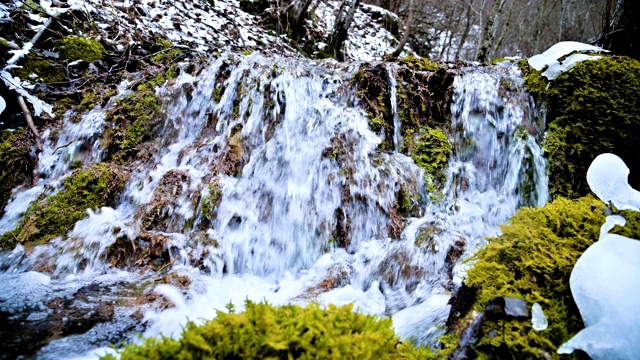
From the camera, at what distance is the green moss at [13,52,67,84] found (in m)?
4.54

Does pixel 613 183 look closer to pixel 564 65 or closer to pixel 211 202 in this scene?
pixel 564 65

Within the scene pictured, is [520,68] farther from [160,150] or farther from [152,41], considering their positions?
[152,41]

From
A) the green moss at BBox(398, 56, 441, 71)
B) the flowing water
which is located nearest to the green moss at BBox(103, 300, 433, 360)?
the flowing water

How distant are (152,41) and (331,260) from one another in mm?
5417

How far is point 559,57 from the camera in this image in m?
4.01

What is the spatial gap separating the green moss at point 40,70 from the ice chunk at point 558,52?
260 inches

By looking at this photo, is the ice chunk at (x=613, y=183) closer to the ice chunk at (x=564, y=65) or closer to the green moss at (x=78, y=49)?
the ice chunk at (x=564, y=65)

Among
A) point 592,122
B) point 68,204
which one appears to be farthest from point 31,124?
point 592,122

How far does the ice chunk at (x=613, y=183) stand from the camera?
167cm

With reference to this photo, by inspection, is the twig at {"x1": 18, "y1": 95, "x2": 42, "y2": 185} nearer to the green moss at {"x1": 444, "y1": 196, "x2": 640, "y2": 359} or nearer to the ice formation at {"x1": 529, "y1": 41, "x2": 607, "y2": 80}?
the green moss at {"x1": 444, "y1": 196, "x2": 640, "y2": 359}

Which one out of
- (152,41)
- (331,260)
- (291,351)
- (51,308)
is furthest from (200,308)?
(152,41)

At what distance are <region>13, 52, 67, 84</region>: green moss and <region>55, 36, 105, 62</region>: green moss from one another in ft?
0.81

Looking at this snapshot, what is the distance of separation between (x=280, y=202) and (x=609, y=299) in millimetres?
2992

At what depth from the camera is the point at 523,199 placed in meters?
3.77
